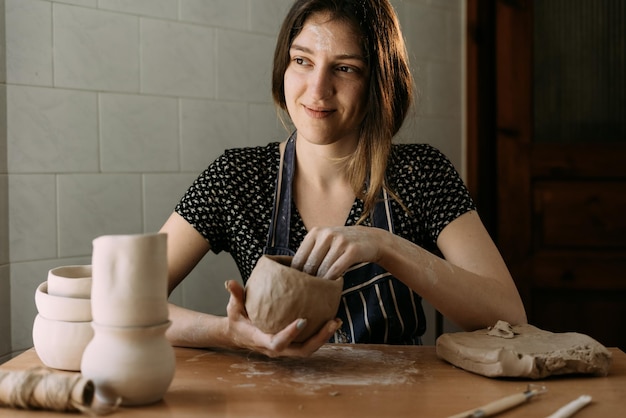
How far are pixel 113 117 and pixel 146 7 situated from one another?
339 mm

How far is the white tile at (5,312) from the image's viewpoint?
192cm

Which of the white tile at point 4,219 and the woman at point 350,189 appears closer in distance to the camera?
the woman at point 350,189

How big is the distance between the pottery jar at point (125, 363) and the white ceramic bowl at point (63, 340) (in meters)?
0.15

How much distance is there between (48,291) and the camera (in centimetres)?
123

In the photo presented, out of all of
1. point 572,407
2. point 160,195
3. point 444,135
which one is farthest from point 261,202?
point 444,135

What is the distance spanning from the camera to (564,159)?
296 cm

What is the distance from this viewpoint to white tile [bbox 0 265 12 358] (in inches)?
75.4

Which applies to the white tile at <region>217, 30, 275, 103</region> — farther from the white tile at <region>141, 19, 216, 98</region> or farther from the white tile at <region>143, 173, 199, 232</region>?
the white tile at <region>143, 173, 199, 232</region>

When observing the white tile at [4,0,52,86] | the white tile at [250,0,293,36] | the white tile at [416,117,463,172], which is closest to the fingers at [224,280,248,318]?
the white tile at [4,0,52,86]

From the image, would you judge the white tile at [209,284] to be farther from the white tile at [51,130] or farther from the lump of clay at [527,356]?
the lump of clay at [527,356]

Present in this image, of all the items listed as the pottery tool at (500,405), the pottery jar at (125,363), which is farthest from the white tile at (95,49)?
the pottery tool at (500,405)

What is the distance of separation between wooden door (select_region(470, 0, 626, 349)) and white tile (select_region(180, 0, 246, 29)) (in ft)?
3.77

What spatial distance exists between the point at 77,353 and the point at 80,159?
97cm

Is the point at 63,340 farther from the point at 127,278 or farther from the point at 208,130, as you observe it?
the point at 208,130
